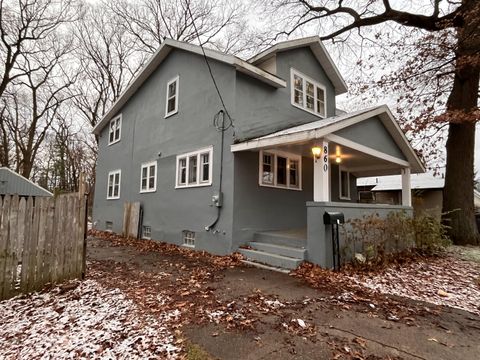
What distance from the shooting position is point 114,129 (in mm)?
15047

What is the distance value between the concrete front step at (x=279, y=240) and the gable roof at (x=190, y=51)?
484 centimetres

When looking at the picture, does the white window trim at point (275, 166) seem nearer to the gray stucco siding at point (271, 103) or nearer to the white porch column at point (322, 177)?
the gray stucco siding at point (271, 103)

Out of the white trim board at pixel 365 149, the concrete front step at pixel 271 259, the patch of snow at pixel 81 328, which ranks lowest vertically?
the patch of snow at pixel 81 328

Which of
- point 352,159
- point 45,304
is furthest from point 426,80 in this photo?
point 45,304

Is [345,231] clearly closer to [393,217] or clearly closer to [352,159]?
[393,217]

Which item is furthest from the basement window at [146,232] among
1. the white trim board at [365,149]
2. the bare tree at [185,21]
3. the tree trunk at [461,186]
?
the bare tree at [185,21]

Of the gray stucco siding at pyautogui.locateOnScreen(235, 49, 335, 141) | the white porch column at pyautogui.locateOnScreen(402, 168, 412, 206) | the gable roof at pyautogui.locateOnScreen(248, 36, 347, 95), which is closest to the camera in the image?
the gray stucco siding at pyautogui.locateOnScreen(235, 49, 335, 141)

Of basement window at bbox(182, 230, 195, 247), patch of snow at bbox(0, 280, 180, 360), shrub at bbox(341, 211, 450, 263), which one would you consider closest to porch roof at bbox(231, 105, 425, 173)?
shrub at bbox(341, 211, 450, 263)

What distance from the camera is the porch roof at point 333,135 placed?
240 inches

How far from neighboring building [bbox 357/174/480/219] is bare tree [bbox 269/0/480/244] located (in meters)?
7.35

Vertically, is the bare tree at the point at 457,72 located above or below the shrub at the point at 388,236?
above

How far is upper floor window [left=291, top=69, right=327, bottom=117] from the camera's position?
1007cm

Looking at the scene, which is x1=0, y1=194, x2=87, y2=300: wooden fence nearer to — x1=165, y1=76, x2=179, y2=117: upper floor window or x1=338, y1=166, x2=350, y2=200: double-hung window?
x1=165, y1=76, x2=179, y2=117: upper floor window

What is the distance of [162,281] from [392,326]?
13.1ft
